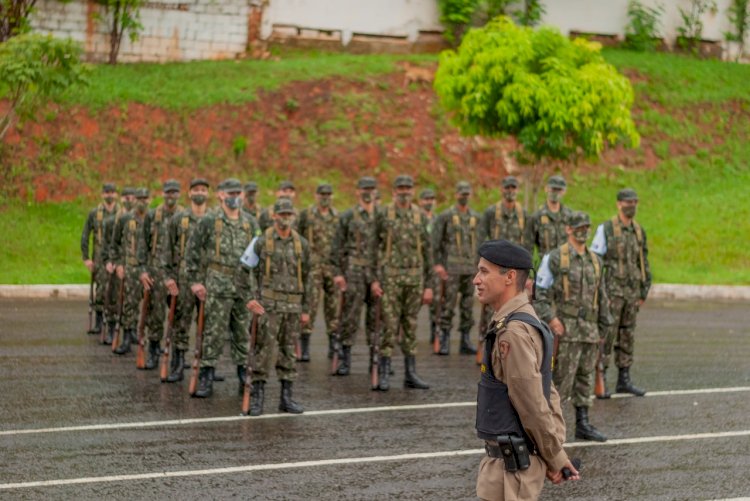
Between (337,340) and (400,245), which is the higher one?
(400,245)

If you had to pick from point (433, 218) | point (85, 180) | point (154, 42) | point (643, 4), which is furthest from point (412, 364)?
point (643, 4)

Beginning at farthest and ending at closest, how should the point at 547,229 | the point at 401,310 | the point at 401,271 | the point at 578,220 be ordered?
the point at 547,229, the point at 401,310, the point at 401,271, the point at 578,220

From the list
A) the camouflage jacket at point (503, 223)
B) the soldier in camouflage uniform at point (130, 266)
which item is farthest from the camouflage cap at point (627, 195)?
the soldier in camouflage uniform at point (130, 266)

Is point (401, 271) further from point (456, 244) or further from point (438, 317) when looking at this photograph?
point (456, 244)

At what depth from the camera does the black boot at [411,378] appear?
582 inches

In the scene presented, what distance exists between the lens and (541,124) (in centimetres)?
2752

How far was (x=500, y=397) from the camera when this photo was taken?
651 centimetres

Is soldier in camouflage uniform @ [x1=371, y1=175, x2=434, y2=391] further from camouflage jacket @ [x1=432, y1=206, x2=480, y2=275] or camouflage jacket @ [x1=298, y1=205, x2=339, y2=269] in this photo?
camouflage jacket @ [x1=432, y1=206, x2=480, y2=275]

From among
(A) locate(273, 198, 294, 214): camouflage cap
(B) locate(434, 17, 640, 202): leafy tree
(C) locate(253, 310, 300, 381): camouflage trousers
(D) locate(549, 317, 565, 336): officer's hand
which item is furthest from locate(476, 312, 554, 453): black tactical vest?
(B) locate(434, 17, 640, 202): leafy tree

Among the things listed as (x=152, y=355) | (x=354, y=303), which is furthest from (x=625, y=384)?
(x=152, y=355)

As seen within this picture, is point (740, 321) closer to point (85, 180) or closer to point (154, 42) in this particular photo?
point (85, 180)

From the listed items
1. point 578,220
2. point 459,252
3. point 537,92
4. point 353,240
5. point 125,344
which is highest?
point 537,92

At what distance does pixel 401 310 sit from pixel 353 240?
1665 millimetres

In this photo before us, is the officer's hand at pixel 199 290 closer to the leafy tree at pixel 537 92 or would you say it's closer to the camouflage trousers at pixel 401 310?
the camouflage trousers at pixel 401 310
